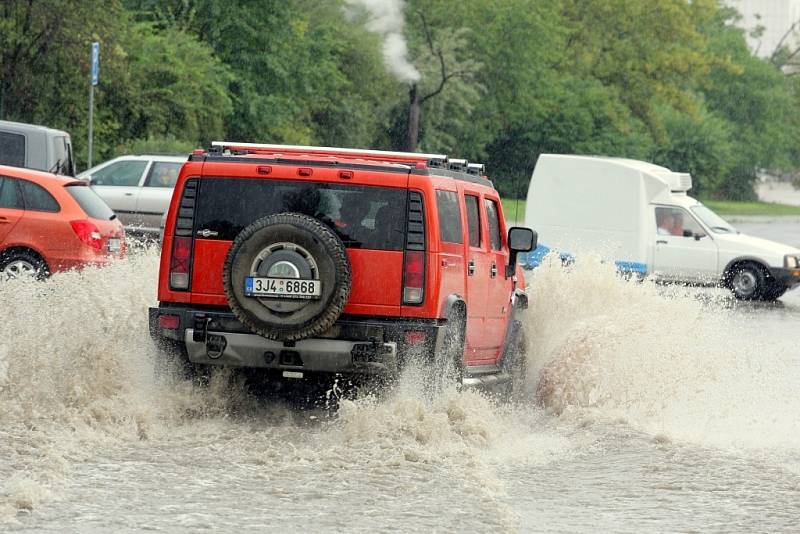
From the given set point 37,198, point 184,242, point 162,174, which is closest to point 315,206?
point 184,242

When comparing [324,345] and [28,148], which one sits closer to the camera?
[324,345]

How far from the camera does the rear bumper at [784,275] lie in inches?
999

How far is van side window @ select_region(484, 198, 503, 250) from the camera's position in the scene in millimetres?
11648

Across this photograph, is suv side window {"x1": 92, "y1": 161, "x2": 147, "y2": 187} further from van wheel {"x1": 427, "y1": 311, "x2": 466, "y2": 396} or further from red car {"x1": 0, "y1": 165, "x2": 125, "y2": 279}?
van wheel {"x1": 427, "y1": 311, "x2": 466, "y2": 396}

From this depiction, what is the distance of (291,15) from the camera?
5100 cm

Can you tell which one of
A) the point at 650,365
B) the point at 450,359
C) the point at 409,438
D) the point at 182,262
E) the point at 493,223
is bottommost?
the point at 409,438

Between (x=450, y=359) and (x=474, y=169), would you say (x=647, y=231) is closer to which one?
(x=474, y=169)

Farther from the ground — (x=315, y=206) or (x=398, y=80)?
(x=398, y=80)

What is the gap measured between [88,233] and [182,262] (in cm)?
746

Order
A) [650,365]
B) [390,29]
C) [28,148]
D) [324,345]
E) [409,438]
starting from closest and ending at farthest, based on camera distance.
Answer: [409,438], [324,345], [650,365], [28,148], [390,29]

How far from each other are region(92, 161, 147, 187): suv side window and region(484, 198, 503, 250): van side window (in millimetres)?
16371

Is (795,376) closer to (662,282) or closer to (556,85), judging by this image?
(662,282)

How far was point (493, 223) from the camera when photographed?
11.9 meters

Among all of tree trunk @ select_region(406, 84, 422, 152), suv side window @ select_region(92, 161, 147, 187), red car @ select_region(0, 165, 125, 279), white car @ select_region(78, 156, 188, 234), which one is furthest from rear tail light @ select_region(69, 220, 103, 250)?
tree trunk @ select_region(406, 84, 422, 152)
